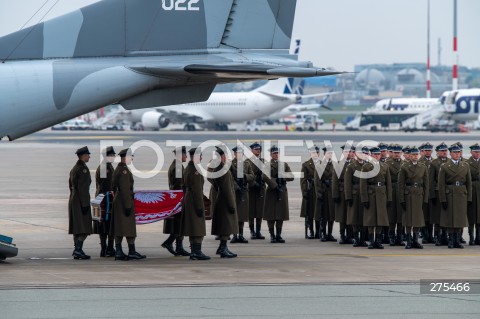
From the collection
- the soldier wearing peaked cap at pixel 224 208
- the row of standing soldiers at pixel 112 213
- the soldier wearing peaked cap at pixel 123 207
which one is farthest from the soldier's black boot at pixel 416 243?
the soldier wearing peaked cap at pixel 123 207

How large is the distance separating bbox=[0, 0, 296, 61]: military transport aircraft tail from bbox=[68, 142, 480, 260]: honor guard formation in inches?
62.5

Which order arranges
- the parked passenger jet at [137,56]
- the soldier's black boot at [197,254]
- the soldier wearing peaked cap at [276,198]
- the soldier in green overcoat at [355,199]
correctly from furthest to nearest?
1. the soldier wearing peaked cap at [276,198]
2. the soldier in green overcoat at [355,199]
3. the soldier's black boot at [197,254]
4. the parked passenger jet at [137,56]

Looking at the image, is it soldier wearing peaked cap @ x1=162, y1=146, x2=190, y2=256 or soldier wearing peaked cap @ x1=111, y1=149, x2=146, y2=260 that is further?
soldier wearing peaked cap @ x1=162, y1=146, x2=190, y2=256

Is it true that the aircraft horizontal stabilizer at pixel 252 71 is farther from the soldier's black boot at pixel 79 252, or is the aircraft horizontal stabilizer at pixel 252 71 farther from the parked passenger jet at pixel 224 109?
the parked passenger jet at pixel 224 109

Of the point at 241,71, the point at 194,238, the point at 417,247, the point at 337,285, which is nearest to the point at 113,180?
the point at 194,238

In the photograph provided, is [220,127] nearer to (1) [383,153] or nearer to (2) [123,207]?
(1) [383,153]

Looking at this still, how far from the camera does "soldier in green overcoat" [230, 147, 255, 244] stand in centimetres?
1681

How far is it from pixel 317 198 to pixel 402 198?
162 centimetres

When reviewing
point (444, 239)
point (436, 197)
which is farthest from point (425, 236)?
point (436, 197)

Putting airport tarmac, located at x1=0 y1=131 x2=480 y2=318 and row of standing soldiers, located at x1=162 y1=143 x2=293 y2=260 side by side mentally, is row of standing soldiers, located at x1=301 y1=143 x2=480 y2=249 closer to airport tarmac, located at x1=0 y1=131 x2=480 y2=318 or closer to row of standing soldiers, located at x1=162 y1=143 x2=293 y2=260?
airport tarmac, located at x1=0 y1=131 x2=480 y2=318

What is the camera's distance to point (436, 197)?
16.5m

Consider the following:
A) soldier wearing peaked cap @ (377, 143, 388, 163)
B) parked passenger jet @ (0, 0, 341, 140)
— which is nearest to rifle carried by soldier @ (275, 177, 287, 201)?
soldier wearing peaked cap @ (377, 143, 388, 163)

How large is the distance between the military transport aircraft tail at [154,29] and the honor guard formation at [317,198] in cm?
159

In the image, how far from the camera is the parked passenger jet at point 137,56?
45.7ft
